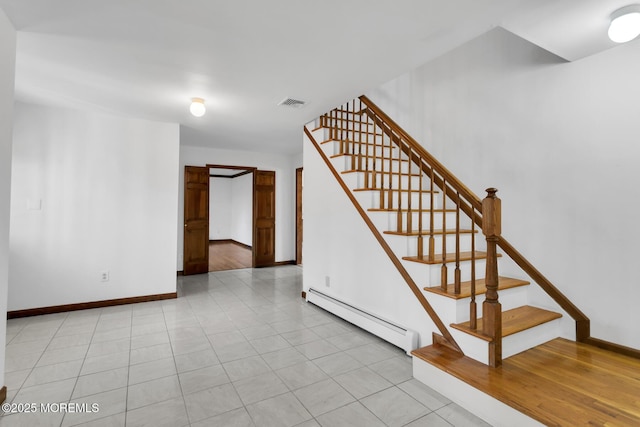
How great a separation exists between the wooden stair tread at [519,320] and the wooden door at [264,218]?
5.09 meters

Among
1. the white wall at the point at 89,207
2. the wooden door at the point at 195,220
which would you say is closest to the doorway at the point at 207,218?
the wooden door at the point at 195,220

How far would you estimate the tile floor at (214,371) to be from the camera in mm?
1896

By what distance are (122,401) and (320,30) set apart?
2.89 m

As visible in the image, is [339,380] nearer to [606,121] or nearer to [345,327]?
[345,327]

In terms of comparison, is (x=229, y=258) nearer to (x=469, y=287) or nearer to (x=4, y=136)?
(x=4, y=136)

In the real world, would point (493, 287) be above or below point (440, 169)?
below

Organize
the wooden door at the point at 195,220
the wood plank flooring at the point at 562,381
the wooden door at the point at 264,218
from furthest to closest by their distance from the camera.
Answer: the wooden door at the point at 264,218 < the wooden door at the point at 195,220 < the wood plank flooring at the point at 562,381

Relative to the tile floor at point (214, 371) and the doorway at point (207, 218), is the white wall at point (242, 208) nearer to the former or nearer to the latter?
the doorway at point (207, 218)

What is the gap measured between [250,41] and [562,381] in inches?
125

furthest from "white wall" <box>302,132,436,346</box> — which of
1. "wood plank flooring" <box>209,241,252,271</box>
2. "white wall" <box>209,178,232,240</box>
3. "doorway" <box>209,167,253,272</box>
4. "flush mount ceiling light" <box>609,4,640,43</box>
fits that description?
"white wall" <box>209,178,232,240</box>

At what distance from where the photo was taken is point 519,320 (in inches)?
98.0

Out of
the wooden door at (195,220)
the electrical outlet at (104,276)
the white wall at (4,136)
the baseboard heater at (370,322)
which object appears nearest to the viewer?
the white wall at (4,136)

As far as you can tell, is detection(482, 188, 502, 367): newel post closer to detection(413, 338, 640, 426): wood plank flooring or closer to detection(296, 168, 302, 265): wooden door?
detection(413, 338, 640, 426): wood plank flooring

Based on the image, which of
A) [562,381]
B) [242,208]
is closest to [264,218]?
[242,208]
